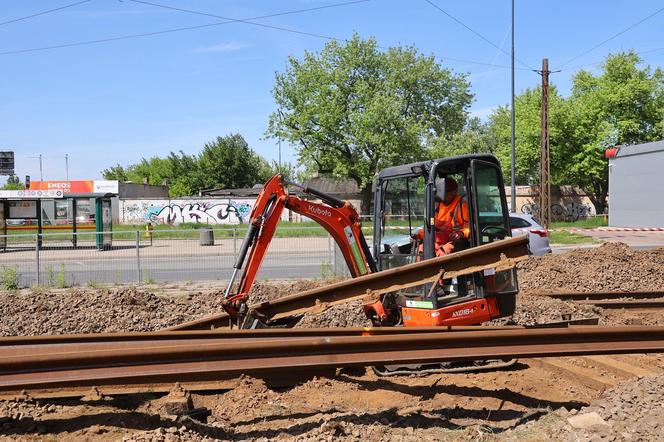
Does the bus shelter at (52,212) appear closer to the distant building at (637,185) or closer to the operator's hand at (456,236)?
the operator's hand at (456,236)

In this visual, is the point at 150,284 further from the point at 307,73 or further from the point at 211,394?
the point at 307,73

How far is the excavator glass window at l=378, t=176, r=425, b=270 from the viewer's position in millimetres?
7105

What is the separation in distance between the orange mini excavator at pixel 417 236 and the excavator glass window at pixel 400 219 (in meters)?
0.01

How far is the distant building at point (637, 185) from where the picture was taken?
113 ft

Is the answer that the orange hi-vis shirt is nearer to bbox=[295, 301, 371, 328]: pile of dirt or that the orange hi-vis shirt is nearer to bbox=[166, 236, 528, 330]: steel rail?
bbox=[166, 236, 528, 330]: steel rail

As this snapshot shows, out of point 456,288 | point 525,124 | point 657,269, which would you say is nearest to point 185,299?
point 456,288

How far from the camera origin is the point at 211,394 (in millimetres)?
6023

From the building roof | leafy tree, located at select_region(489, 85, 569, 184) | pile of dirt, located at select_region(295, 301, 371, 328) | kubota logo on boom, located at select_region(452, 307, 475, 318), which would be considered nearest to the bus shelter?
pile of dirt, located at select_region(295, 301, 371, 328)

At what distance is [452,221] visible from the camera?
6848mm

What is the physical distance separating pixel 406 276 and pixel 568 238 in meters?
27.9

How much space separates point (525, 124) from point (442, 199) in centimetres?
4859

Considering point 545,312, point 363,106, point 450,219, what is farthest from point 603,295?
point 363,106

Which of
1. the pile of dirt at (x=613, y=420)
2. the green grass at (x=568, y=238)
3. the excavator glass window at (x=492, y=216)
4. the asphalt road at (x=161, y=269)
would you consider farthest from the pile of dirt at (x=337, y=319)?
the green grass at (x=568, y=238)

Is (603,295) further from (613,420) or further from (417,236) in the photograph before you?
(613,420)
